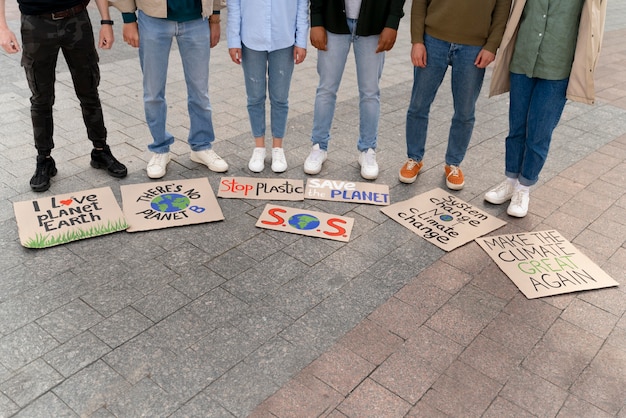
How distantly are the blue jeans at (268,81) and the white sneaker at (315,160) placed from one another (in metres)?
0.28

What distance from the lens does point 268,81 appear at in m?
4.24

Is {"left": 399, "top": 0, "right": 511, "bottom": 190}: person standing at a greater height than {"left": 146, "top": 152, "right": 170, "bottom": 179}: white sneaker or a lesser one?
greater

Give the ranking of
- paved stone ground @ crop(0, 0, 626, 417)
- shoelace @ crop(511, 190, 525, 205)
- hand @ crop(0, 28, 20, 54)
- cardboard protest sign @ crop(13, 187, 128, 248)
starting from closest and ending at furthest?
paved stone ground @ crop(0, 0, 626, 417) → cardboard protest sign @ crop(13, 187, 128, 248) → hand @ crop(0, 28, 20, 54) → shoelace @ crop(511, 190, 525, 205)

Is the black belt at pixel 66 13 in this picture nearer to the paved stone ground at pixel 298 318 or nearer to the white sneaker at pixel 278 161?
the paved stone ground at pixel 298 318

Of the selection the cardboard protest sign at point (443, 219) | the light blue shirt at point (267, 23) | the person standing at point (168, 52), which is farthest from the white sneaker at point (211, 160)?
the cardboard protest sign at point (443, 219)

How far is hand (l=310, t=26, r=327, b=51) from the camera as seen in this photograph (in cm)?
402

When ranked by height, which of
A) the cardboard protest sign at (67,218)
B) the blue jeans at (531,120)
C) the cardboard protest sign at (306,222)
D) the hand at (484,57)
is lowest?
the cardboard protest sign at (306,222)

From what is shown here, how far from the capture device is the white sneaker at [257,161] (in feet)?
14.5

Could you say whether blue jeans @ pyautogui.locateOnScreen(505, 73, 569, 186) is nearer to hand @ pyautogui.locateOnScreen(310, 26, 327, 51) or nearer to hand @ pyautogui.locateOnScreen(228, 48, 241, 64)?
hand @ pyautogui.locateOnScreen(310, 26, 327, 51)

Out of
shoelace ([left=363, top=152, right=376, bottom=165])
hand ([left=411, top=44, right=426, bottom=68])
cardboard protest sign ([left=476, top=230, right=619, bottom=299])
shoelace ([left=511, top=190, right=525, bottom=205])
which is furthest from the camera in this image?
shoelace ([left=363, top=152, right=376, bottom=165])

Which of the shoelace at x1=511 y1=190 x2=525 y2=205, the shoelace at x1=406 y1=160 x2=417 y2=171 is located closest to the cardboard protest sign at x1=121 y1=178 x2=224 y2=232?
the shoelace at x1=406 y1=160 x2=417 y2=171

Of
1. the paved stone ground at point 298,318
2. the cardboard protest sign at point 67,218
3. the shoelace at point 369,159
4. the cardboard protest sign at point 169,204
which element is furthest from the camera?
the shoelace at point 369,159

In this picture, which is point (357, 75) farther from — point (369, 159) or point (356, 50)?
point (369, 159)

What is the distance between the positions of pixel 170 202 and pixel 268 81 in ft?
3.68
